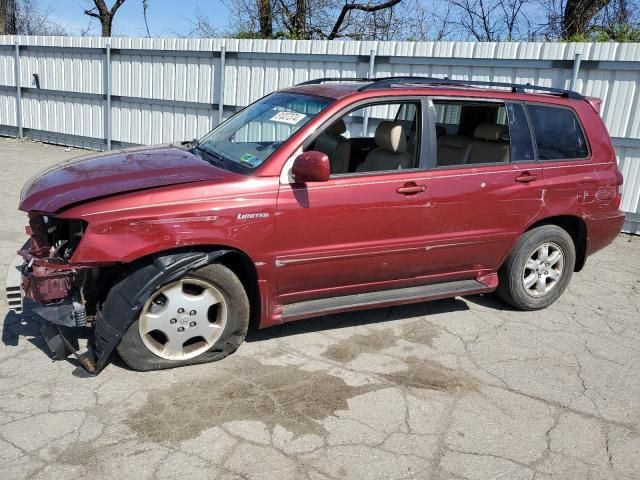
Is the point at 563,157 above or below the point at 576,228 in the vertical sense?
above

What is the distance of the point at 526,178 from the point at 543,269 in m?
0.92

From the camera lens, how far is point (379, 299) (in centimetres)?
435

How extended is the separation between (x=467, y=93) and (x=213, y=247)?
2.36 metres

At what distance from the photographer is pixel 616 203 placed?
5297 mm

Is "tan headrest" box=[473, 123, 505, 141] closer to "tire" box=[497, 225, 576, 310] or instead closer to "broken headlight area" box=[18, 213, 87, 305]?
"tire" box=[497, 225, 576, 310]

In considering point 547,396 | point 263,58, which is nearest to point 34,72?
point 263,58

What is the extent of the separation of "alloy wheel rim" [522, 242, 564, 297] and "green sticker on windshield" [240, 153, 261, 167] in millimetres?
2546

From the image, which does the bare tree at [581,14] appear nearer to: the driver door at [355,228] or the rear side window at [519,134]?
the rear side window at [519,134]

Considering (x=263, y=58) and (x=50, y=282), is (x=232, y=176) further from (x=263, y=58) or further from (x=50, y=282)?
(x=263, y=58)

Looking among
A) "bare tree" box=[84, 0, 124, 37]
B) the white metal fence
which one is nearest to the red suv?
the white metal fence

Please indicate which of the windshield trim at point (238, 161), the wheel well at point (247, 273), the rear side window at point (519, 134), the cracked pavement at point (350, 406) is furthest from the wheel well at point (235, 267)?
the rear side window at point (519, 134)

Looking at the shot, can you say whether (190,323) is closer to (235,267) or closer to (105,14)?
(235,267)

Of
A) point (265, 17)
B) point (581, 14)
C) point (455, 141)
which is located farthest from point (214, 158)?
point (265, 17)

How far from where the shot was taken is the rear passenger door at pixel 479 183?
4.43 meters
